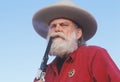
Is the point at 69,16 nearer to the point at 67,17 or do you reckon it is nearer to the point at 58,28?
the point at 67,17

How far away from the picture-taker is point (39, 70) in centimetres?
520

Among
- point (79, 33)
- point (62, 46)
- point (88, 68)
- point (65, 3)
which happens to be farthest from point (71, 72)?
point (65, 3)

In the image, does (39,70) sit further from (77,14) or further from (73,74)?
(77,14)

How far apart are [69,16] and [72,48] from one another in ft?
1.79

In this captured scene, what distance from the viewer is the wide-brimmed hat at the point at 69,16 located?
6.15m

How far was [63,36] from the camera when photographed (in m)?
5.79

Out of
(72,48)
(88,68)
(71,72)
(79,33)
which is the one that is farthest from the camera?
(79,33)

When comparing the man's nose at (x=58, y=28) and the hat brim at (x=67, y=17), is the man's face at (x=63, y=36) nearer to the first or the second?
the man's nose at (x=58, y=28)

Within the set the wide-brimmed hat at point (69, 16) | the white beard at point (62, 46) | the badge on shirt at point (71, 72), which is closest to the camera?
the badge on shirt at point (71, 72)

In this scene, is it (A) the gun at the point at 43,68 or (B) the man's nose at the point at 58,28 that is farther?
(B) the man's nose at the point at 58,28

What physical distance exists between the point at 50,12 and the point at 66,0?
1.21 feet

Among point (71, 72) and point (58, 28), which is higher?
point (58, 28)

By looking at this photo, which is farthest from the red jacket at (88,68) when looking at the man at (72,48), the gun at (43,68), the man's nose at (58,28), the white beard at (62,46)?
the man's nose at (58,28)

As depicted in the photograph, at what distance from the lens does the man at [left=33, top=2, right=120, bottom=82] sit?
513 centimetres
